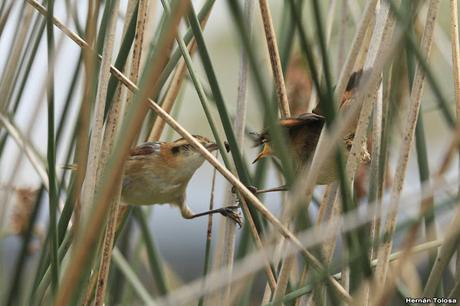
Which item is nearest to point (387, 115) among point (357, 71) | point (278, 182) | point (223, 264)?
point (357, 71)

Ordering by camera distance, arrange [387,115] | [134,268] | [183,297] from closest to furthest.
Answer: [183,297]
[387,115]
[134,268]

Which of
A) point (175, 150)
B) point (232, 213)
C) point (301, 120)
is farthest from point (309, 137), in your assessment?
point (175, 150)

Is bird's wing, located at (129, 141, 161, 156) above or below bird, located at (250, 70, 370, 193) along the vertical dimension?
above

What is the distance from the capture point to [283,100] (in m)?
1.88

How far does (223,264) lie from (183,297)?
0.57 meters

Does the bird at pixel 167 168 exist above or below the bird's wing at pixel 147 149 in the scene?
Result: below

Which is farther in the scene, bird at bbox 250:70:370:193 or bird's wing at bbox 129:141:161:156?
bird's wing at bbox 129:141:161:156

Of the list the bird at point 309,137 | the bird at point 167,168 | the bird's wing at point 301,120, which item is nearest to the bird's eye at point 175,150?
the bird at point 167,168

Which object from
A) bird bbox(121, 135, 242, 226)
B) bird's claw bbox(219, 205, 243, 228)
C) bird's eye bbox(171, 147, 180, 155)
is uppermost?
bird's eye bbox(171, 147, 180, 155)

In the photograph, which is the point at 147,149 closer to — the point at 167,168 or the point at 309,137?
the point at 167,168

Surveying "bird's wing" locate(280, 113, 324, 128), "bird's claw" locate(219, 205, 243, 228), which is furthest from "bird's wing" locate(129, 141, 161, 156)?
"bird's wing" locate(280, 113, 324, 128)

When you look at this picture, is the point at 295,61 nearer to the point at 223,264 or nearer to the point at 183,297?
the point at 223,264

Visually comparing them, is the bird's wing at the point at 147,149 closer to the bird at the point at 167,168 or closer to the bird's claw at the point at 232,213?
the bird at the point at 167,168

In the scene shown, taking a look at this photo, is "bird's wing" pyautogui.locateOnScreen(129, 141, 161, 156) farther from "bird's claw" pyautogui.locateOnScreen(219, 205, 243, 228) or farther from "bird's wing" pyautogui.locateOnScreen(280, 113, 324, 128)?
"bird's wing" pyautogui.locateOnScreen(280, 113, 324, 128)
